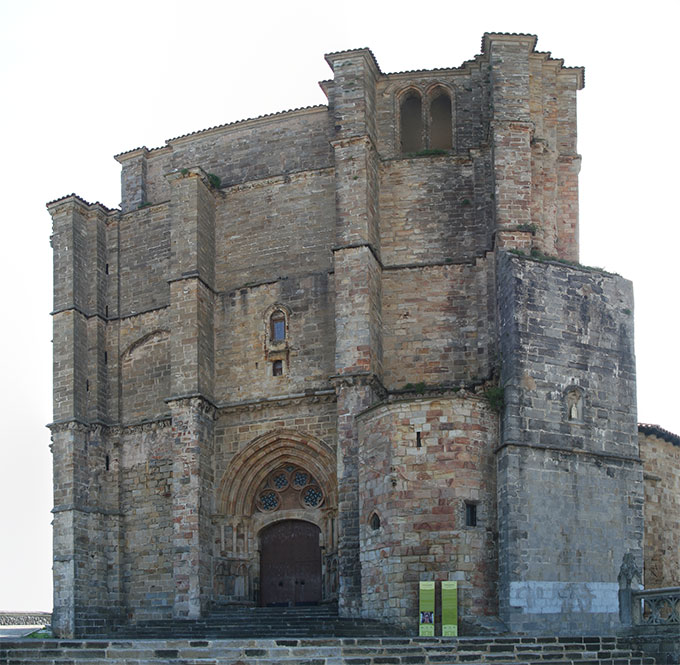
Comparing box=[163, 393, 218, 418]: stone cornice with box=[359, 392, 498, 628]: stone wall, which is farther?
box=[163, 393, 218, 418]: stone cornice

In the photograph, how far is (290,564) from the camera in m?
28.7

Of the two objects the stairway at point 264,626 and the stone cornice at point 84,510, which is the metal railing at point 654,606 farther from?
the stone cornice at point 84,510

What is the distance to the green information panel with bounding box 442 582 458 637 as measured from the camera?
22719mm

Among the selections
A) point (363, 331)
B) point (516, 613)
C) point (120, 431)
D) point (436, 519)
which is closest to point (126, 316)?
point (120, 431)

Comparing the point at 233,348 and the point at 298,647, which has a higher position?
the point at 233,348

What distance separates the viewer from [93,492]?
30078mm

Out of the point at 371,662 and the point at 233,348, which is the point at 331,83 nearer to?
the point at 233,348

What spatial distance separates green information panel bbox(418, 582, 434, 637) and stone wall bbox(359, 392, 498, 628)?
324 millimetres

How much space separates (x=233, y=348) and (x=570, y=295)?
8829mm

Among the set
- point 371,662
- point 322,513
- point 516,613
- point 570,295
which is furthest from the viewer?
point 322,513

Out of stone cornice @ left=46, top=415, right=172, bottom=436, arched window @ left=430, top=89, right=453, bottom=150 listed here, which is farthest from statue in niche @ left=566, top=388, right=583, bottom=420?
stone cornice @ left=46, top=415, right=172, bottom=436

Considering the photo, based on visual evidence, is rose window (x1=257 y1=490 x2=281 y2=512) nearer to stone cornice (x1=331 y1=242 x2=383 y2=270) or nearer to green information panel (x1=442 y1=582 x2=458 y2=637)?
stone cornice (x1=331 y1=242 x2=383 y2=270)

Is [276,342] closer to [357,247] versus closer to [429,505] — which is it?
[357,247]

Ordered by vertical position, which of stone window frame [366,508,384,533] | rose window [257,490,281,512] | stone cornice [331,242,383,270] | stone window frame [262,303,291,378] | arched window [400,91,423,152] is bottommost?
stone window frame [366,508,384,533]
